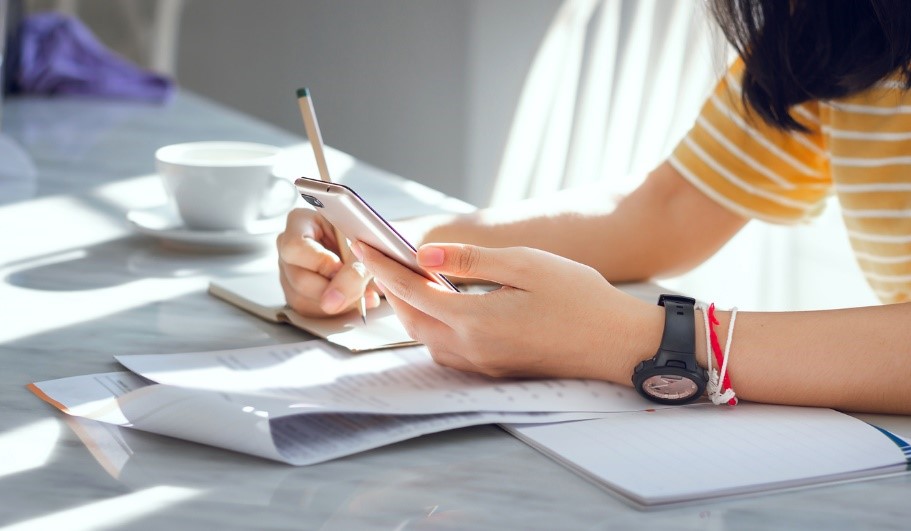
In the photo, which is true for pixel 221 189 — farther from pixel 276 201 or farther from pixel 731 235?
pixel 731 235

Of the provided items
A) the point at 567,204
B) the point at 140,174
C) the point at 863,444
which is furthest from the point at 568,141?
the point at 863,444

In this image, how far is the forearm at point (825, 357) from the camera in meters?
0.71

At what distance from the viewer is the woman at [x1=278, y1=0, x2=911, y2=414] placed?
0.73 m

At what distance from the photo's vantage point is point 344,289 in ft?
2.87

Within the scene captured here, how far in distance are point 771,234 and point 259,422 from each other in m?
1.77

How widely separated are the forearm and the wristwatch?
0.02 meters

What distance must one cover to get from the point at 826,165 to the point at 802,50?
0.16 metres

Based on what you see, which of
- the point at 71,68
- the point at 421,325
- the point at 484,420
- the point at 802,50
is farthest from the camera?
the point at 71,68

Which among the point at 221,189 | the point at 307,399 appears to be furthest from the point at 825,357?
the point at 221,189

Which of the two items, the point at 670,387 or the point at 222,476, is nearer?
the point at 222,476

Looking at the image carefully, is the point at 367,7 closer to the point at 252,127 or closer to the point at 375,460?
the point at 252,127

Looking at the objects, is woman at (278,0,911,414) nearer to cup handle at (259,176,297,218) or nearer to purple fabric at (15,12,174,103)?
cup handle at (259,176,297,218)

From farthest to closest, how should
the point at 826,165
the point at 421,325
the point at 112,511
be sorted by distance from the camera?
the point at 826,165 → the point at 421,325 → the point at 112,511

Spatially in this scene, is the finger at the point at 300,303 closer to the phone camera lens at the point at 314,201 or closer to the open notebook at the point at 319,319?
the open notebook at the point at 319,319
